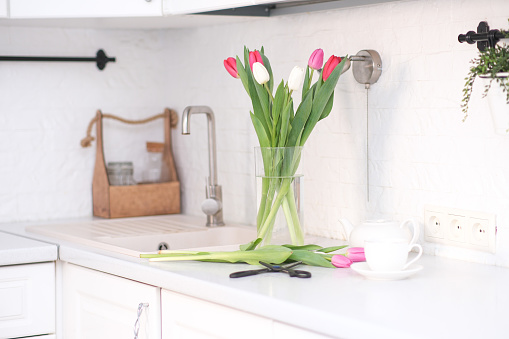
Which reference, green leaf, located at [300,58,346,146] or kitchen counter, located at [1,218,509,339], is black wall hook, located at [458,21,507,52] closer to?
green leaf, located at [300,58,346,146]

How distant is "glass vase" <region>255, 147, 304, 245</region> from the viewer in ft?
6.34

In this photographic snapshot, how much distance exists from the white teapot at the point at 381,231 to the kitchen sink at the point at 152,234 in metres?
0.54

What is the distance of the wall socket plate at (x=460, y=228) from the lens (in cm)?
177

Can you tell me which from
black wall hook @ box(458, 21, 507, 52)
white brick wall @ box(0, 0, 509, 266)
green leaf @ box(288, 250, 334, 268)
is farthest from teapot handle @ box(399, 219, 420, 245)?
black wall hook @ box(458, 21, 507, 52)

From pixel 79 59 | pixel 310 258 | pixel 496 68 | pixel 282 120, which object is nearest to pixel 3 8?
pixel 79 59

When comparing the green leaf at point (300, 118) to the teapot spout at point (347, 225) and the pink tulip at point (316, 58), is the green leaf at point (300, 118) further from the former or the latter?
the teapot spout at point (347, 225)

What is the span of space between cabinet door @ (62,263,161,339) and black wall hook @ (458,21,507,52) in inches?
35.3

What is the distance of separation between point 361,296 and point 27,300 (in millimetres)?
1061

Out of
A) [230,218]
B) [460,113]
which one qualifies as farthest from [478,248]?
[230,218]

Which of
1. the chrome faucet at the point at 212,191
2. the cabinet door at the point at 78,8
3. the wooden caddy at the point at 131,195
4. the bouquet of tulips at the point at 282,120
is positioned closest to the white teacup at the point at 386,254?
the bouquet of tulips at the point at 282,120

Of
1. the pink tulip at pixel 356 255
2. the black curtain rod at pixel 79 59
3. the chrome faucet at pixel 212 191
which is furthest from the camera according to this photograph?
the black curtain rod at pixel 79 59

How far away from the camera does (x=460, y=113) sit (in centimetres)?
182

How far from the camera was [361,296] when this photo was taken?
1.48m

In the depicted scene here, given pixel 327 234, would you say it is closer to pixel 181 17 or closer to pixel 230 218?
pixel 230 218
